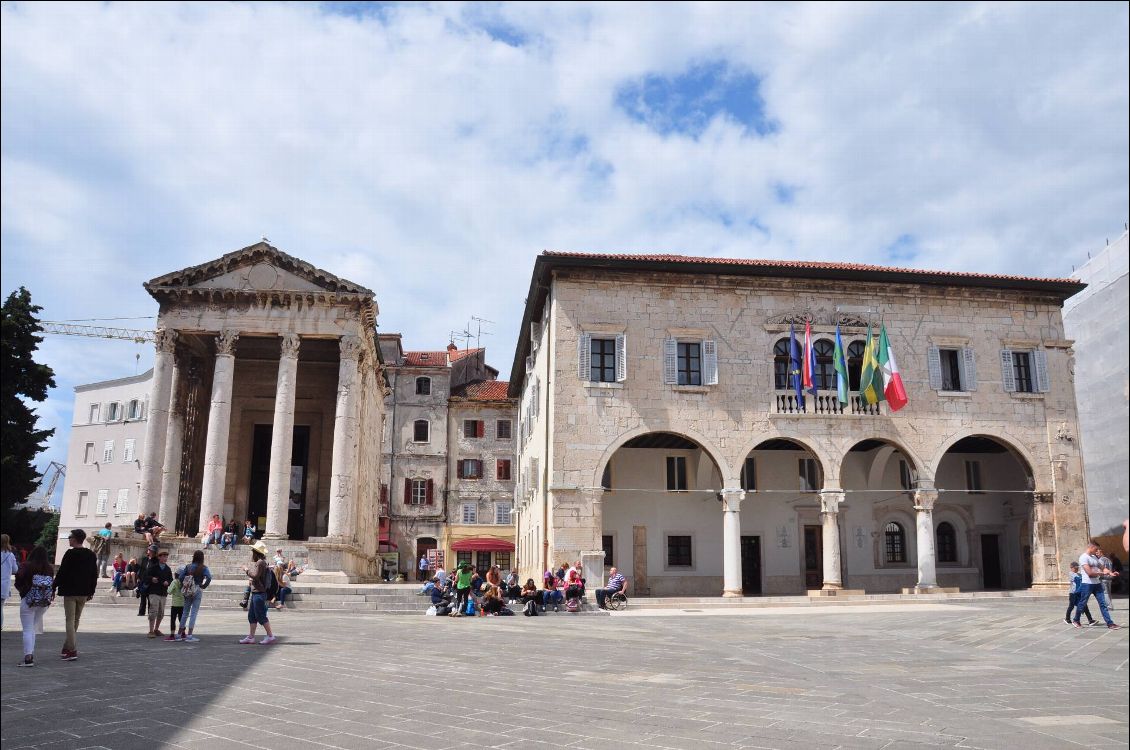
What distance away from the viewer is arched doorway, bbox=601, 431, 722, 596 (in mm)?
30938

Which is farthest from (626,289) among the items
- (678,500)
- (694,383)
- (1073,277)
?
(1073,277)

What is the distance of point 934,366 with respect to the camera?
29.5 metres

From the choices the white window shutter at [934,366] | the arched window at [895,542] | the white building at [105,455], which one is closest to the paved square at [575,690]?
the white window shutter at [934,366]

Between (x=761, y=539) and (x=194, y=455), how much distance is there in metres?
24.1

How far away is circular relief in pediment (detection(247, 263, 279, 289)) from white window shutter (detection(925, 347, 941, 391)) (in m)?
23.9

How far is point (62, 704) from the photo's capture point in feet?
25.3

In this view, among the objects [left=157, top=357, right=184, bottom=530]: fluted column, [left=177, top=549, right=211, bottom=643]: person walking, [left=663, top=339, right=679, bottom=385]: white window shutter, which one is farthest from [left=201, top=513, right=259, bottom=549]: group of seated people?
[left=177, top=549, right=211, bottom=643]: person walking

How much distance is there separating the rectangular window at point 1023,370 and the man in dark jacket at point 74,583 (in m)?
29.1

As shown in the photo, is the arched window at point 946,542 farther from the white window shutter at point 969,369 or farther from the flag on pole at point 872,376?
the flag on pole at point 872,376

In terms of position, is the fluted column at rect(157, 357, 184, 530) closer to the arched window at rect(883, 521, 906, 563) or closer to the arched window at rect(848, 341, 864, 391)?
the arched window at rect(848, 341, 864, 391)

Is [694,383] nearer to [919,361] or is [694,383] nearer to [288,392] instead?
[919,361]

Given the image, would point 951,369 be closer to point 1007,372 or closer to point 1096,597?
point 1007,372

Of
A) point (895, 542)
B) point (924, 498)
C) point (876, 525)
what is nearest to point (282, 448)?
point (876, 525)

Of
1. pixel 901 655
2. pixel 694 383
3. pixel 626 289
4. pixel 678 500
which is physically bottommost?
pixel 901 655
